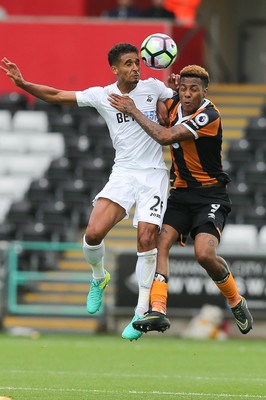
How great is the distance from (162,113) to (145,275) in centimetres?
159

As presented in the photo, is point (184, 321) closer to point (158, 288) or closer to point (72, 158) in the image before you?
point (72, 158)

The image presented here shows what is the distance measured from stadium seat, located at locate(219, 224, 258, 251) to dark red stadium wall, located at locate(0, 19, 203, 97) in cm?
510

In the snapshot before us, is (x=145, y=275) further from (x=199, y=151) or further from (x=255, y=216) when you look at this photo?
(x=255, y=216)

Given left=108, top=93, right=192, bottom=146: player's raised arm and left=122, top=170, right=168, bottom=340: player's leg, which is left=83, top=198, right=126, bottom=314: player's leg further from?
left=108, top=93, right=192, bottom=146: player's raised arm

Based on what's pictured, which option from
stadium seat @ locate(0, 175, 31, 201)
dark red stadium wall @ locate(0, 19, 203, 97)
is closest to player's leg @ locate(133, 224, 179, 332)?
stadium seat @ locate(0, 175, 31, 201)

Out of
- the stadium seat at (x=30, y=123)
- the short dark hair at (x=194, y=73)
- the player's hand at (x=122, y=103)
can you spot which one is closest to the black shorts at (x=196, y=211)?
the player's hand at (x=122, y=103)

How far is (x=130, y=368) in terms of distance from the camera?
16.2 m

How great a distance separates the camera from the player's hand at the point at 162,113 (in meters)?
12.8

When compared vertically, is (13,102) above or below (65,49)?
below

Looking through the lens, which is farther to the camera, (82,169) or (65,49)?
(65,49)

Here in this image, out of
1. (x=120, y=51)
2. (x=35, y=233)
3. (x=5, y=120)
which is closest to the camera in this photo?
(x=120, y=51)

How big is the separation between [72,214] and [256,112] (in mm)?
4741

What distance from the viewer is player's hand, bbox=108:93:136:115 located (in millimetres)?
12523

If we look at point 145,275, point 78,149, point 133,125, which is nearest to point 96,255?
point 145,275
